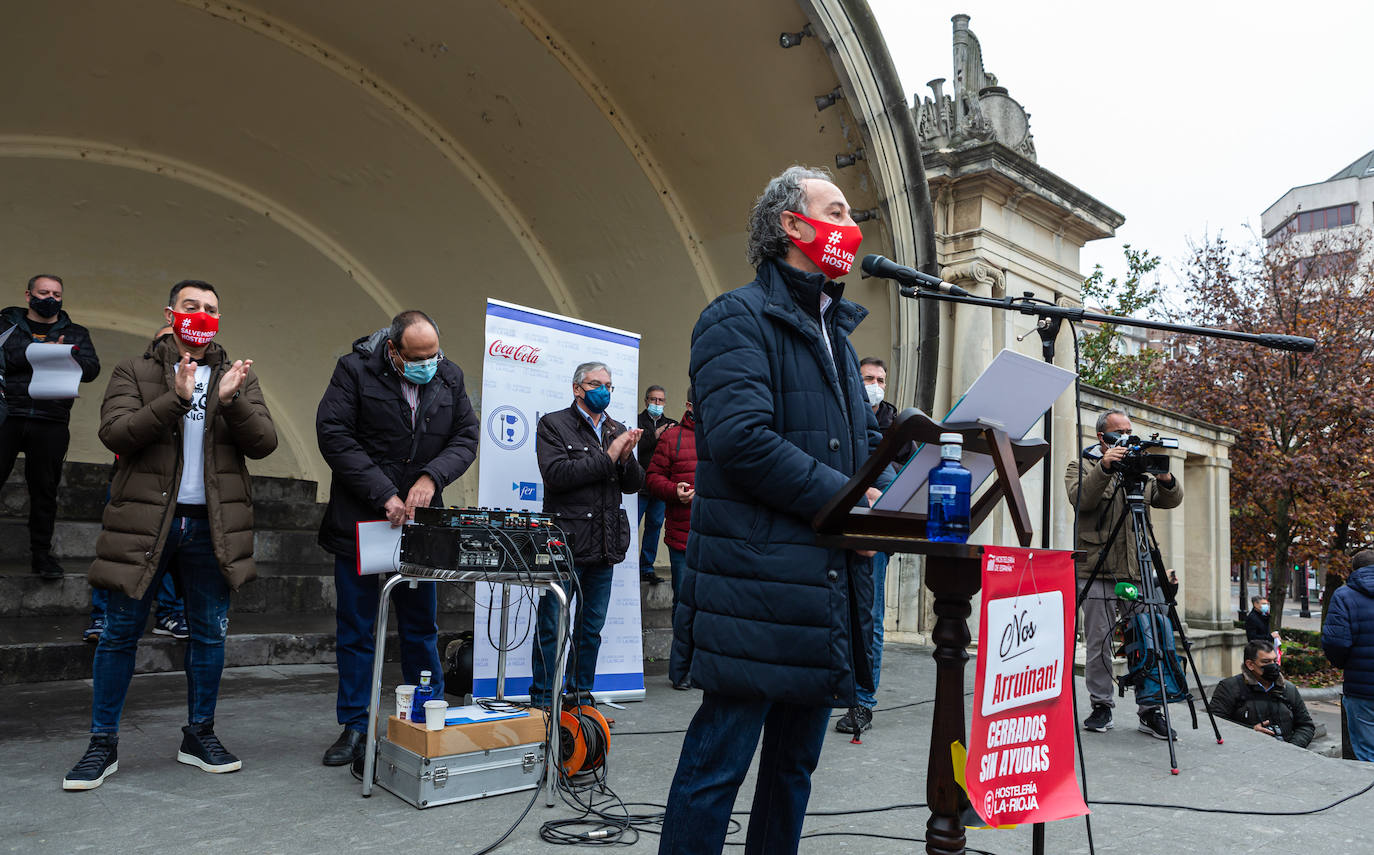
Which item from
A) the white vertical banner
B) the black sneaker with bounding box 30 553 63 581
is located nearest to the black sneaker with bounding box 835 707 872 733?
the white vertical banner

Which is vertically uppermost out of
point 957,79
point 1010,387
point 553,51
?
point 957,79

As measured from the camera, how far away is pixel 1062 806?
2.42 meters

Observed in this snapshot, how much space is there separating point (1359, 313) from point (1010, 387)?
2367cm

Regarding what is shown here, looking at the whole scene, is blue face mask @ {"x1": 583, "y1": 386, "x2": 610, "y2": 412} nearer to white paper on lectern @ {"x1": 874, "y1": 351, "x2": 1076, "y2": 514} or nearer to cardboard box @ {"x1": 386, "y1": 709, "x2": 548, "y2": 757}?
cardboard box @ {"x1": 386, "y1": 709, "x2": 548, "y2": 757}

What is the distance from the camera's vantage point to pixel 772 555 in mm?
2268

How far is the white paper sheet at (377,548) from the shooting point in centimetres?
400

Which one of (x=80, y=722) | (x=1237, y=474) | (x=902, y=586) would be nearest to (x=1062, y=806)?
(x=80, y=722)

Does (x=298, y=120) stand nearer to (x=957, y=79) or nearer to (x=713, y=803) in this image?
(x=957, y=79)

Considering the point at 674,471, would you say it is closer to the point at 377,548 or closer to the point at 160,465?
the point at 377,548

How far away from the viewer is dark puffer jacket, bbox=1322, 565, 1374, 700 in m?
7.39

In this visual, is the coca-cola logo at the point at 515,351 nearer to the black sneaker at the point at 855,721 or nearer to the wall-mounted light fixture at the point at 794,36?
the black sneaker at the point at 855,721

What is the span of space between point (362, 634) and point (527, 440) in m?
1.98

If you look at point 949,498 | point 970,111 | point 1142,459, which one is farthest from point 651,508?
point 949,498

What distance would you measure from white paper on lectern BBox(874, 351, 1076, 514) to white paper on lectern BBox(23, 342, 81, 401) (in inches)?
234
